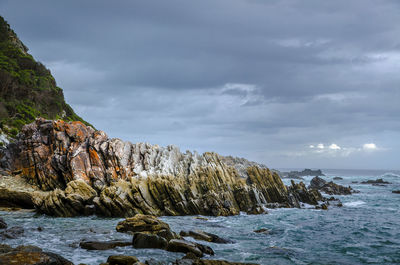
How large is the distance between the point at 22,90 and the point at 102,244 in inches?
2880

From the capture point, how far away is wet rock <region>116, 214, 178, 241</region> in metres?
20.9

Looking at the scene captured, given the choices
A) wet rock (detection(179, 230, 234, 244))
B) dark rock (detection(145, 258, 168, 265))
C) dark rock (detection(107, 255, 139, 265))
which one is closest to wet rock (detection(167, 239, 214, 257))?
dark rock (detection(145, 258, 168, 265))

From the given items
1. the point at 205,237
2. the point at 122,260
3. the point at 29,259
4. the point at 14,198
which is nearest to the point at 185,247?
the point at 205,237

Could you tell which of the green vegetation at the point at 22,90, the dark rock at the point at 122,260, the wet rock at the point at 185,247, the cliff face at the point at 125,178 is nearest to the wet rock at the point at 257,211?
the cliff face at the point at 125,178

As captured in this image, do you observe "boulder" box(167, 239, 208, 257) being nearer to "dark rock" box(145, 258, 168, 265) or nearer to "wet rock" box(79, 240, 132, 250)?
"dark rock" box(145, 258, 168, 265)

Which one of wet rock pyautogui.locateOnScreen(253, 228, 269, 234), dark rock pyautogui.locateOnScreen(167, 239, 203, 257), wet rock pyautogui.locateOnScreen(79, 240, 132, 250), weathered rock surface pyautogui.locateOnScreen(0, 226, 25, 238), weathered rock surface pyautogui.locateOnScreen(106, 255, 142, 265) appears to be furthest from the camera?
wet rock pyautogui.locateOnScreen(253, 228, 269, 234)

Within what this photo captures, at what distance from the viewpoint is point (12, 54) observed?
86.1 metres

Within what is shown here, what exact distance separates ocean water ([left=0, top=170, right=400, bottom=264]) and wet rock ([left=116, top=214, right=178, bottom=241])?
3.55 feet

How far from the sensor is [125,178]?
133 feet

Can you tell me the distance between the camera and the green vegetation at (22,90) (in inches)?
2601

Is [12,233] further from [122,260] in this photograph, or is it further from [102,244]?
[122,260]

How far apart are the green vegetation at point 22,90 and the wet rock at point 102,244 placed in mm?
51564

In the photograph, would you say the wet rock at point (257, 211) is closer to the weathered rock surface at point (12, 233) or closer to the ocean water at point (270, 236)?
the ocean water at point (270, 236)

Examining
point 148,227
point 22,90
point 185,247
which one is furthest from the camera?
point 22,90
